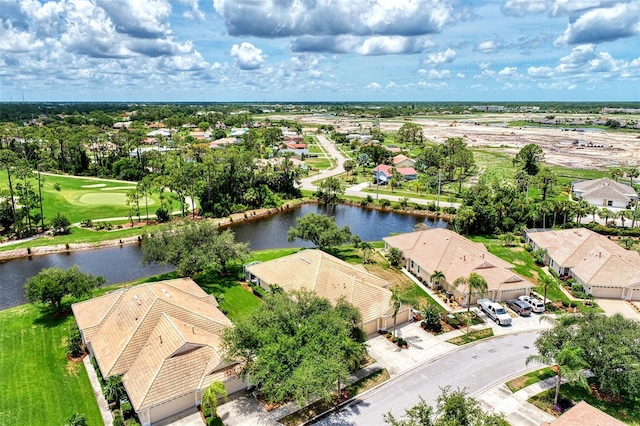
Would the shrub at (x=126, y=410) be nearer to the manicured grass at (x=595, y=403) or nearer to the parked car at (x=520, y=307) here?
the manicured grass at (x=595, y=403)

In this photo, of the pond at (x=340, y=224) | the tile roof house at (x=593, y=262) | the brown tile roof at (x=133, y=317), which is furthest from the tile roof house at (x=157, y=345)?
the tile roof house at (x=593, y=262)

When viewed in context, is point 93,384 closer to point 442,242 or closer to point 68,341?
point 68,341

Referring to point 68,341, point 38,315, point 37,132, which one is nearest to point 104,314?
point 68,341

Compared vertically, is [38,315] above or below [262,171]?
below

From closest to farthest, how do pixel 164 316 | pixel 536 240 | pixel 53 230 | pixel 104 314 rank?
pixel 164 316 < pixel 104 314 < pixel 536 240 < pixel 53 230

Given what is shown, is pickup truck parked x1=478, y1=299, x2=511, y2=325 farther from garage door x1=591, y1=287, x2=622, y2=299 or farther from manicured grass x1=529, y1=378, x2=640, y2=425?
garage door x1=591, y1=287, x2=622, y2=299

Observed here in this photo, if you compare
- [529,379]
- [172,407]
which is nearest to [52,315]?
[172,407]

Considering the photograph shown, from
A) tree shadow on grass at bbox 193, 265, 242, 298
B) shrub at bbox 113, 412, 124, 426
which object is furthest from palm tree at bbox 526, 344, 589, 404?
tree shadow on grass at bbox 193, 265, 242, 298
